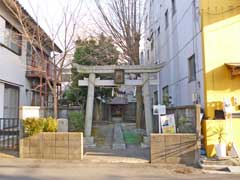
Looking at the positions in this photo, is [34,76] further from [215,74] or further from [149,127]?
[215,74]

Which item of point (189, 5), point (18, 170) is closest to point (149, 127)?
point (189, 5)

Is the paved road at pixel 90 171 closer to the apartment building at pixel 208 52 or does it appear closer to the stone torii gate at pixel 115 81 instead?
the apartment building at pixel 208 52

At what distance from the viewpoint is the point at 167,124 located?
36.1ft

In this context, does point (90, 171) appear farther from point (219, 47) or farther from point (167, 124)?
point (219, 47)

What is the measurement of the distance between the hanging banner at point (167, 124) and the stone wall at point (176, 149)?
1.37m

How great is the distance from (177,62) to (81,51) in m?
9.29

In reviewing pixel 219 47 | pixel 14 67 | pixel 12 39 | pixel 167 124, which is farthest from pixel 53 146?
pixel 12 39

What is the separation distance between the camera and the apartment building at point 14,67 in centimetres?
1482

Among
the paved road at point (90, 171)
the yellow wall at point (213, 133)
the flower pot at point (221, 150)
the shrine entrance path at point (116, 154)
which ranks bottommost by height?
the paved road at point (90, 171)

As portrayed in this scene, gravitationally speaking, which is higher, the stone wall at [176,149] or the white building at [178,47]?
the white building at [178,47]

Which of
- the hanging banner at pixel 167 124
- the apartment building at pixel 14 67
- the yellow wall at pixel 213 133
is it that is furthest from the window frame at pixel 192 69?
the apartment building at pixel 14 67

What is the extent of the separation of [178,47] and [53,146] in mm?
8340

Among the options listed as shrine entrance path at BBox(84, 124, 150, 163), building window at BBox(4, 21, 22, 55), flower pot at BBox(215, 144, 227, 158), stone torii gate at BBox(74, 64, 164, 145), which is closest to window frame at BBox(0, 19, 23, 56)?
building window at BBox(4, 21, 22, 55)

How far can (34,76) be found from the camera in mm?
18906
